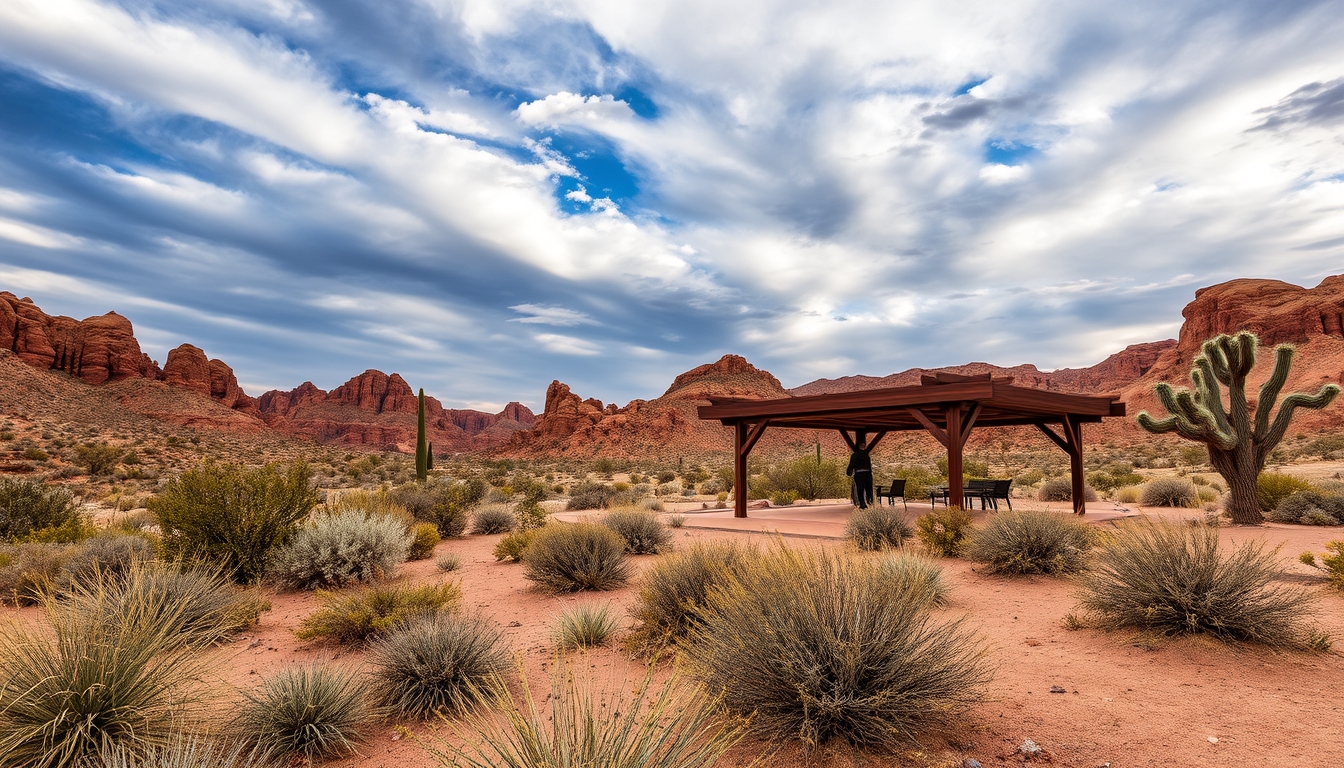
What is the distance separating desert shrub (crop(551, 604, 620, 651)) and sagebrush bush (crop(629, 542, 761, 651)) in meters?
0.29

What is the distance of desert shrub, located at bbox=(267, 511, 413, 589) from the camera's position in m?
9.19

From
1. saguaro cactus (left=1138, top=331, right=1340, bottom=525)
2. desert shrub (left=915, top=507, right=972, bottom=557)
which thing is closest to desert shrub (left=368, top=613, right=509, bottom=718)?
desert shrub (left=915, top=507, right=972, bottom=557)

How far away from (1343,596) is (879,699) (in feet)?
22.9

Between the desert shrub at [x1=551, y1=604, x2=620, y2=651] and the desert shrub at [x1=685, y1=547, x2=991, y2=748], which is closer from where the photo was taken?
the desert shrub at [x1=685, y1=547, x2=991, y2=748]

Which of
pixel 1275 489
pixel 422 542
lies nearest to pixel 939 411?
pixel 1275 489

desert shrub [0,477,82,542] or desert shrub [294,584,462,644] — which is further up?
desert shrub [0,477,82,542]

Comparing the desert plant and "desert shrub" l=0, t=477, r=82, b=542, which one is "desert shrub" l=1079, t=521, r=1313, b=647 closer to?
the desert plant

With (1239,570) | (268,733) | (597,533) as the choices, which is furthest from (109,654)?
(1239,570)

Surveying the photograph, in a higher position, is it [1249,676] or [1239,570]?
[1239,570]

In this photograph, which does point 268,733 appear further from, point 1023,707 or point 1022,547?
point 1022,547

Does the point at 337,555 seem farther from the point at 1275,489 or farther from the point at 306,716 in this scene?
the point at 1275,489

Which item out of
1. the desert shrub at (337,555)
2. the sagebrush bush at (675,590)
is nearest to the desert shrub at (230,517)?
the desert shrub at (337,555)

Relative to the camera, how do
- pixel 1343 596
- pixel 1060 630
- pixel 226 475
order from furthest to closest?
pixel 226 475, pixel 1343 596, pixel 1060 630

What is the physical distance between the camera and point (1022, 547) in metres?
9.12
